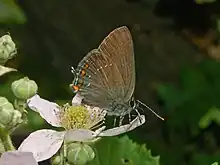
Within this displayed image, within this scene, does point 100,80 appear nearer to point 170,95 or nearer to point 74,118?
point 74,118

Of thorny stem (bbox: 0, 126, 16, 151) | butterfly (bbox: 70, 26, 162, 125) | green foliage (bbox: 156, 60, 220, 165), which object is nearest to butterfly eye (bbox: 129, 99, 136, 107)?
butterfly (bbox: 70, 26, 162, 125)

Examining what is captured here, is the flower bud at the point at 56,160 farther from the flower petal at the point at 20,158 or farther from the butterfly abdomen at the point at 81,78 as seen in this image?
the butterfly abdomen at the point at 81,78

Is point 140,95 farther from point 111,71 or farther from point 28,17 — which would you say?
point 111,71

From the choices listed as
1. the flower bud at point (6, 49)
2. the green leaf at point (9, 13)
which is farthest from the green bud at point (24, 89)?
the green leaf at point (9, 13)

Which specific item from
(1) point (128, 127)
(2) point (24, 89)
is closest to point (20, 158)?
(2) point (24, 89)

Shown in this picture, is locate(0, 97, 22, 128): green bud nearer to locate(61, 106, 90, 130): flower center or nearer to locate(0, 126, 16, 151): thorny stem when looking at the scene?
locate(0, 126, 16, 151): thorny stem

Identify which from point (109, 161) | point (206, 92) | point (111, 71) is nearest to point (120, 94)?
point (111, 71)

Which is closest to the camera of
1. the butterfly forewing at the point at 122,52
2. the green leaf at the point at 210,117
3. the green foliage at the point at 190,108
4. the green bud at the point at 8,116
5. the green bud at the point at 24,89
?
the green bud at the point at 8,116
